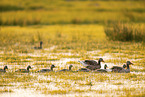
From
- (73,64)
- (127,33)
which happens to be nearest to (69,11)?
(127,33)

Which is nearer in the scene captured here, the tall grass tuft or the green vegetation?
the tall grass tuft

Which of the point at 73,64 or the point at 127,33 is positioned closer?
the point at 73,64

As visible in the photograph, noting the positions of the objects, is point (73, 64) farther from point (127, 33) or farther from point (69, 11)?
point (69, 11)

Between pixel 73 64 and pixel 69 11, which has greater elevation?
pixel 69 11

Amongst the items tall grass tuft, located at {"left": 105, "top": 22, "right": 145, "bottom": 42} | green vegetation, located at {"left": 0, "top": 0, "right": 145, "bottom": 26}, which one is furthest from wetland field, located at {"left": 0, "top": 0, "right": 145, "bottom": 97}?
green vegetation, located at {"left": 0, "top": 0, "right": 145, "bottom": 26}

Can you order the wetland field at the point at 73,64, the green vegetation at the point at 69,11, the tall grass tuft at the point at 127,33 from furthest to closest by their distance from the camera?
the green vegetation at the point at 69,11 < the tall grass tuft at the point at 127,33 < the wetland field at the point at 73,64

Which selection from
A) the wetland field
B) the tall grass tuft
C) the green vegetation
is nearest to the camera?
the wetland field

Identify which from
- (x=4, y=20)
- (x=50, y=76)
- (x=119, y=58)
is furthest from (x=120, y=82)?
(x=4, y=20)

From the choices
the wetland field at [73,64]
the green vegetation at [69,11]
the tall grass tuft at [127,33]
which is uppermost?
the green vegetation at [69,11]

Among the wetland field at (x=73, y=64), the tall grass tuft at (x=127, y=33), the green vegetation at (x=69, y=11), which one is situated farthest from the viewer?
the green vegetation at (x=69, y=11)

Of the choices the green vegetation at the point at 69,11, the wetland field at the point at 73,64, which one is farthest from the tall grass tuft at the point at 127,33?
the green vegetation at the point at 69,11

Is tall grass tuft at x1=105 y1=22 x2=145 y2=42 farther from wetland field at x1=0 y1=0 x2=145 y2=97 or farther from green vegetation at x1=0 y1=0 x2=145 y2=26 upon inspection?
green vegetation at x1=0 y1=0 x2=145 y2=26

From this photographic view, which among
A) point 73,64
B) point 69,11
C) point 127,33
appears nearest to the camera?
point 73,64

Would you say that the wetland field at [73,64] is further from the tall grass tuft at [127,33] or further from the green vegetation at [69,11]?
the green vegetation at [69,11]
